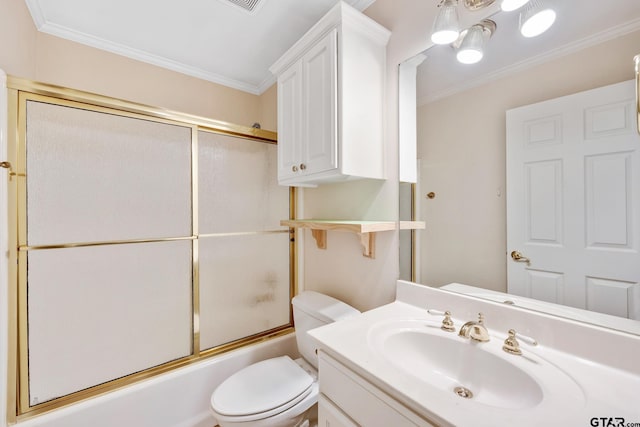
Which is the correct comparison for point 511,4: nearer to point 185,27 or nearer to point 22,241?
point 185,27

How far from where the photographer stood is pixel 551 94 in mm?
822

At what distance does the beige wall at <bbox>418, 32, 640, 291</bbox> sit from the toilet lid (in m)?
0.83

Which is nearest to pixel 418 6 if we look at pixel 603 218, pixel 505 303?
pixel 603 218

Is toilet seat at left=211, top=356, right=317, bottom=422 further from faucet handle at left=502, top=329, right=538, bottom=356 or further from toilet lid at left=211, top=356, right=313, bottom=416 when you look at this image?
faucet handle at left=502, top=329, right=538, bottom=356

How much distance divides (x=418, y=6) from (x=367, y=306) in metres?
1.49

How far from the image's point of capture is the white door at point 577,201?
70cm

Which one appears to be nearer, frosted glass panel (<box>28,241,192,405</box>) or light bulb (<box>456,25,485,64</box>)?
light bulb (<box>456,25,485,64</box>)

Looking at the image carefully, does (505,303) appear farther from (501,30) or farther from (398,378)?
(501,30)

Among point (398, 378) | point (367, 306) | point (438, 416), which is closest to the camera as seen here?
point (438, 416)

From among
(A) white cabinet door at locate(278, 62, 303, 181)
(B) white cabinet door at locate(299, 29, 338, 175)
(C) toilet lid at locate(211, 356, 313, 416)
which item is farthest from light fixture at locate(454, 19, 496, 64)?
(C) toilet lid at locate(211, 356, 313, 416)

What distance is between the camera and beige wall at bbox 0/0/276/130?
1.29m

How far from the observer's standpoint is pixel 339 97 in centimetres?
114

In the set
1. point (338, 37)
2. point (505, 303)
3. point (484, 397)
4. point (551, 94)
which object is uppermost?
point (338, 37)

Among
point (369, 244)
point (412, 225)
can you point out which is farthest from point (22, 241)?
point (412, 225)
